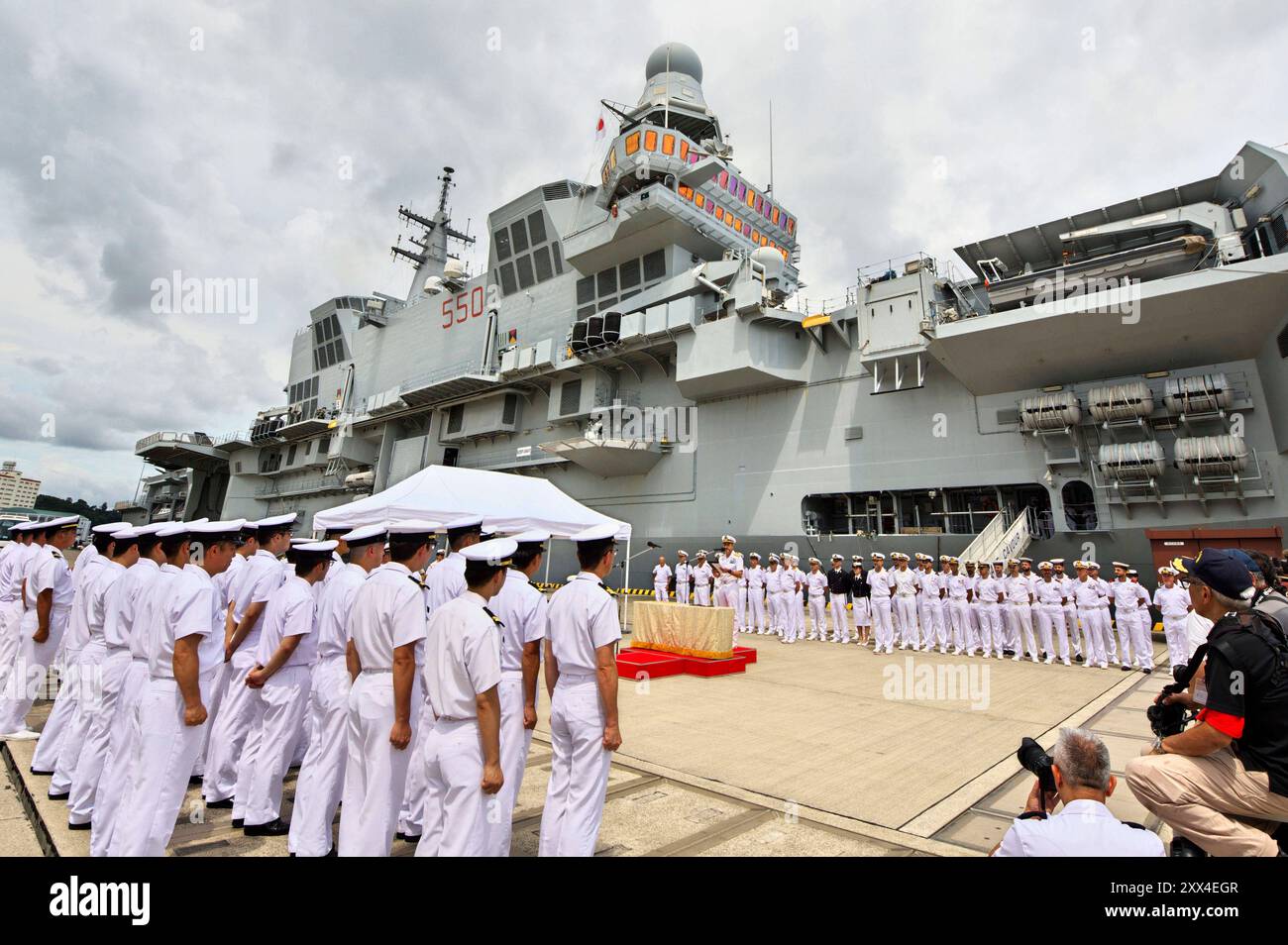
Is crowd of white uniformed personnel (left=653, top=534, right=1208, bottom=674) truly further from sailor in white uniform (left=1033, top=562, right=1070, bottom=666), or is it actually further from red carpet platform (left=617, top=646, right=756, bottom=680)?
red carpet platform (left=617, top=646, right=756, bottom=680)

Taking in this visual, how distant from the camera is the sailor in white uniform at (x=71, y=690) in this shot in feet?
13.2

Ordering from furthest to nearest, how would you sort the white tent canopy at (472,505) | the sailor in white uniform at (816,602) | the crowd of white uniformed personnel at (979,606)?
the sailor in white uniform at (816,602) → the crowd of white uniformed personnel at (979,606) → the white tent canopy at (472,505)

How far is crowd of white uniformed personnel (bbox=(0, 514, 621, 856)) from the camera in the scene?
2.64 meters

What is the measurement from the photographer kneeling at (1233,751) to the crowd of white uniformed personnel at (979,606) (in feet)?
26.7

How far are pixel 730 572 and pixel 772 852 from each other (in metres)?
12.0

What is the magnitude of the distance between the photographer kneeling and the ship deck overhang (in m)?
11.6

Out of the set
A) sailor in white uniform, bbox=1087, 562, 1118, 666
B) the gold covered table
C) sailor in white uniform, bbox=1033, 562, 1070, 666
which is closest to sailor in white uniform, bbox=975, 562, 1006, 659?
sailor in white uniform, bbox=1033, 562, 1070, 666

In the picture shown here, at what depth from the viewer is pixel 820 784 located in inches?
169

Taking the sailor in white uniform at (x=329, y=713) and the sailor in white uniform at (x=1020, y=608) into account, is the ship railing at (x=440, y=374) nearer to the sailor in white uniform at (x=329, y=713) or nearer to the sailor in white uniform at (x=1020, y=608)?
the sailor in white uniform at (x=1020, y=608)

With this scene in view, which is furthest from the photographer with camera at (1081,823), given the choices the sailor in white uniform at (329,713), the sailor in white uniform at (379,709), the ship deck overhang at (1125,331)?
the ship deck overhang at (1125,331)

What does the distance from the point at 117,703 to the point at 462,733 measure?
251cm

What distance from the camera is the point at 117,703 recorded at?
3473 millimetres

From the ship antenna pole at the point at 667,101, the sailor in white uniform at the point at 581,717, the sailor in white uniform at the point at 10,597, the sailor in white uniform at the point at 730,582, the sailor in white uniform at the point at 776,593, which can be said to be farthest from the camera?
the ship antenna pole at the point at 667,101
